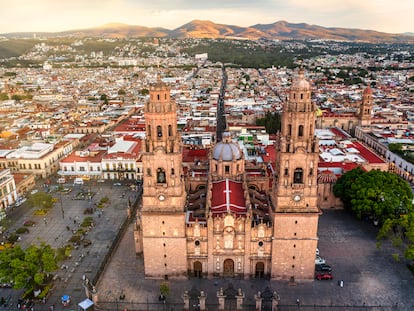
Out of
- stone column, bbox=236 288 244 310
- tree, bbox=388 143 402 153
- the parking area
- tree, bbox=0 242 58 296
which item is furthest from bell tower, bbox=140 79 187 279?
tree, bbox=388 143 402 153

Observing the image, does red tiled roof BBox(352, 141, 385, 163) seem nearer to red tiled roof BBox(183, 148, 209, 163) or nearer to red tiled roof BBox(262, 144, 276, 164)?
red tiled roof BBox(262, 144, 276, 164)

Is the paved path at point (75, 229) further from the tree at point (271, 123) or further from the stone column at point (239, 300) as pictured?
the tree at point (271, 123)

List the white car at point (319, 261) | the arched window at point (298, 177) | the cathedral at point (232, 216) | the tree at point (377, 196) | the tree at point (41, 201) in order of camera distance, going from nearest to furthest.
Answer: the cathedral at point (232, 216) < the arched window at point (298, 177) < the white car at point (319, 261) < the tree at point (377, 196) < the tree at point (41, 201)

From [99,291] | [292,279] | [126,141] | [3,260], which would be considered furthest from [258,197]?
[126,141]

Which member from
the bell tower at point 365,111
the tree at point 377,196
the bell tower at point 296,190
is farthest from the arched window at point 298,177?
the bell tower at point 365,111

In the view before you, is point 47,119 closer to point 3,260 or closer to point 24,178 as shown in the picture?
point 24,178

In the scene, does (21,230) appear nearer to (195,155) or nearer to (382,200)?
(195,155)
